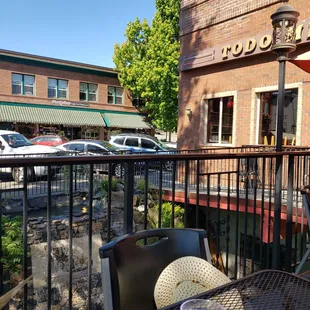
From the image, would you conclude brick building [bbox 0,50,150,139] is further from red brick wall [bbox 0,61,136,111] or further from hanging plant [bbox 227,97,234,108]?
hanging plant [bbox 227,97,234,108]

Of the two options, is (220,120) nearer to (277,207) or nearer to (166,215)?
Answer: (166,215)

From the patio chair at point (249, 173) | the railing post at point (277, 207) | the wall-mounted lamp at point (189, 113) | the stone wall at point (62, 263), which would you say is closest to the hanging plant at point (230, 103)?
the wall-mounted lamp at point (189, 113)

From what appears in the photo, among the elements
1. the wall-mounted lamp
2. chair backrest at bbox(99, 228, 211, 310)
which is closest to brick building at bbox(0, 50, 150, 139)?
the wall-mounted lamp

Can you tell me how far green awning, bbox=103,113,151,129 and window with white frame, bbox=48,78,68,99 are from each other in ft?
12.4

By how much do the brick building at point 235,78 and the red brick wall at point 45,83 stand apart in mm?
15631

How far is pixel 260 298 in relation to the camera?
1260 millimetres

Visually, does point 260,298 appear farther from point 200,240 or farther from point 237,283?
point 200,240

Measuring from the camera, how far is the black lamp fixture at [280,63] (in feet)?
9.60

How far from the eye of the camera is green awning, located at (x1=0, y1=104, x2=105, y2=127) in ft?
70.9

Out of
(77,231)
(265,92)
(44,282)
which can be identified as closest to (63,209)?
(77,231)

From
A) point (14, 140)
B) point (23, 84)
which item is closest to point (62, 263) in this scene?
point (14, 140)

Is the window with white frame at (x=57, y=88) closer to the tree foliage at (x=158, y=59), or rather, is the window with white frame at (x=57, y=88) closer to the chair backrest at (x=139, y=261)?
the tree foliage at (x=158, y=59)

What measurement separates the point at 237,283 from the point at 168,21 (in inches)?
880

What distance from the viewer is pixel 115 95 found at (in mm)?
27297
